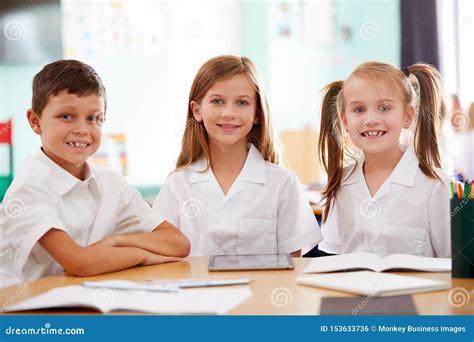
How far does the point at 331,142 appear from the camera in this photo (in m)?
1.58

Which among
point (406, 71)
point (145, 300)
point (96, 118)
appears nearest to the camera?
point (145, 300)

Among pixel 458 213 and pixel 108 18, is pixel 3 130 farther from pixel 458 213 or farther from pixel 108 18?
pixel 458 213

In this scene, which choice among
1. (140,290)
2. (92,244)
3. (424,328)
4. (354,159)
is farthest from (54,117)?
(424,328)

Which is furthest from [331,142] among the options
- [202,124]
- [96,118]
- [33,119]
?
[33,119]

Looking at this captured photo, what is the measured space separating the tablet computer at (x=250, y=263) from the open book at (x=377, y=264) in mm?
50

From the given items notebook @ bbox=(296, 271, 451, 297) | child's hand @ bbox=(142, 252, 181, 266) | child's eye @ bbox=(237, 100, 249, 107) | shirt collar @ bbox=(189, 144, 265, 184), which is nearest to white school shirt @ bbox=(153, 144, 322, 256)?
shirt collar @ bbox=(189, 144, 265, 184)

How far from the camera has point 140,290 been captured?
107 cm

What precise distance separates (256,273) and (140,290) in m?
0.22

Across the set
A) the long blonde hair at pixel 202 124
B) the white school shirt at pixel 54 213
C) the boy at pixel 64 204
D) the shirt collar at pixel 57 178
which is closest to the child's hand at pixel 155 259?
the boy at pixel 64 204

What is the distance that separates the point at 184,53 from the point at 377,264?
632 millimetres

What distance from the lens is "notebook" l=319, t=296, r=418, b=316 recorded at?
1008 millimetres

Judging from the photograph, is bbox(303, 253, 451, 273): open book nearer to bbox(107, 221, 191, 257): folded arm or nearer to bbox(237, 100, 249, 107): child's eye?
bbox(107, 221, 191, 257): folded arm

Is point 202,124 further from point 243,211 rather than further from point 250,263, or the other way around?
point 250,263

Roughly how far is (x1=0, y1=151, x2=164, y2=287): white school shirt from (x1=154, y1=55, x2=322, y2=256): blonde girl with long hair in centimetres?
15
